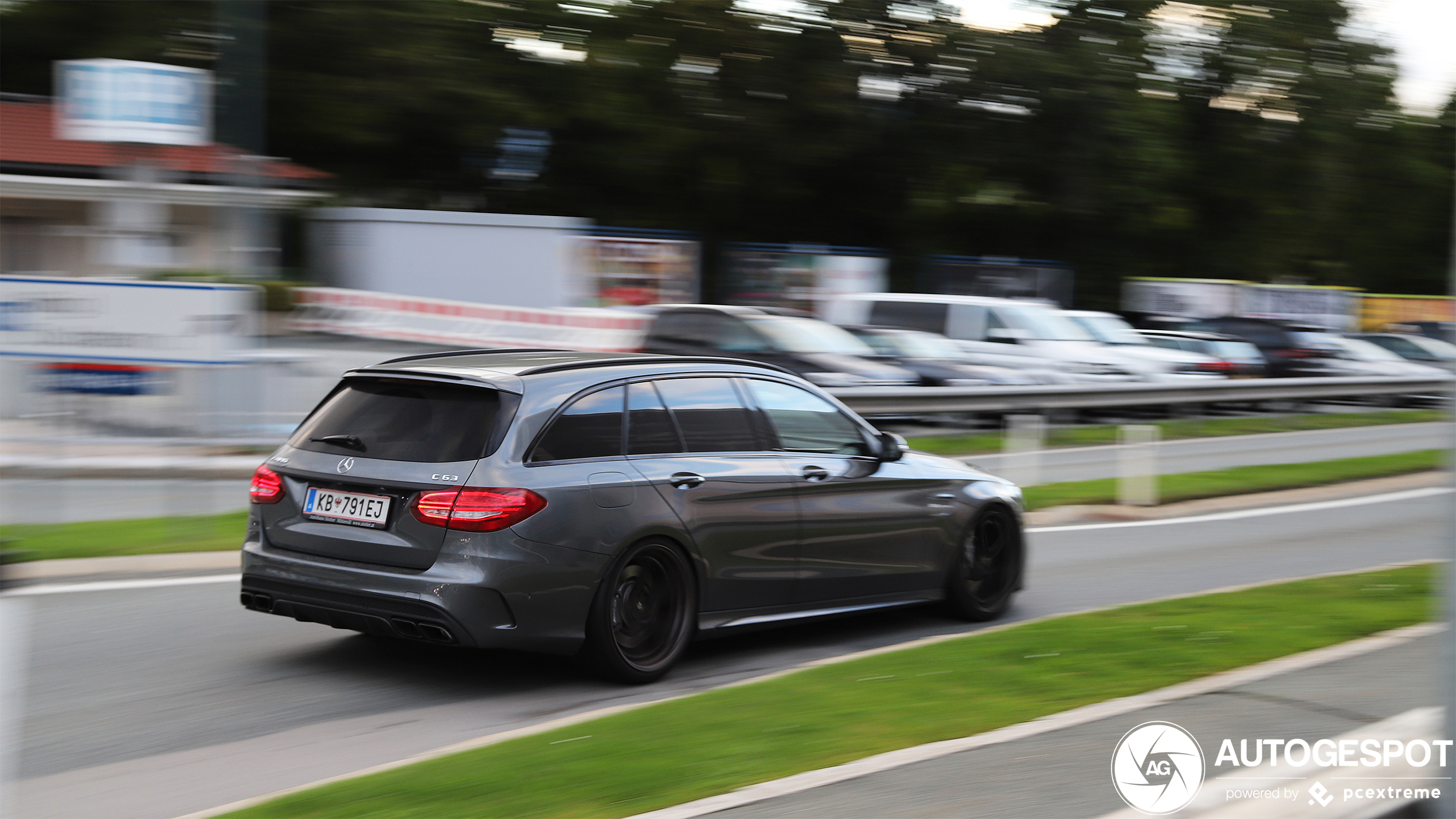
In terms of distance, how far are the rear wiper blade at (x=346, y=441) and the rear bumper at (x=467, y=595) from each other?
52 centimetres

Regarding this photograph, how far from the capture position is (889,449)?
818cm

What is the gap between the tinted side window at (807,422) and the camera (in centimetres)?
767

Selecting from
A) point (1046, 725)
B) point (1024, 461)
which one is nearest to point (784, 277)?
point (1024, 461)

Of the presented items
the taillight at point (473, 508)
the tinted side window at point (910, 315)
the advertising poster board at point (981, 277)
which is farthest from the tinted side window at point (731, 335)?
the advertising poster board at point (981, 277)

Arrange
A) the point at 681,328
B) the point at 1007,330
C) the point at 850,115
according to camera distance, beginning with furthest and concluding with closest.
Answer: the point at 850,115 → the point at 1007,330 → the point at 681,328

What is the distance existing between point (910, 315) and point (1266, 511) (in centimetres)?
1059

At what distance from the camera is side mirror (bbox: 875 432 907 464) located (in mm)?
8141

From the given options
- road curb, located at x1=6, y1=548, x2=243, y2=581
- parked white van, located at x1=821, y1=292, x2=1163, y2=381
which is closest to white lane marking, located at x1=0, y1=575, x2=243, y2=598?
road curb, located at x1=6, y1=548, x2=243, y2=581

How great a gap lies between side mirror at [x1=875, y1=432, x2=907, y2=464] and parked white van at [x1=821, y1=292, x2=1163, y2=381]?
14808 millimetres

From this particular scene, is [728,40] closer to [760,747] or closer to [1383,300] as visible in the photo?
[1383,300]

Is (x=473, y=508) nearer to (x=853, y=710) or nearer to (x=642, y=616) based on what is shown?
(x=642, y=616)

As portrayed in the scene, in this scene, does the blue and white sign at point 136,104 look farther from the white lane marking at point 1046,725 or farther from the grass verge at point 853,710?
the white lane marking at point 1046,725

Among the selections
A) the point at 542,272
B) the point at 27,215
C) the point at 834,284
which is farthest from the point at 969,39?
the point at 27,215

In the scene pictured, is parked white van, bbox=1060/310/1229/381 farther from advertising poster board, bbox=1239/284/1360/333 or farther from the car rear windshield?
the car rear windshield
